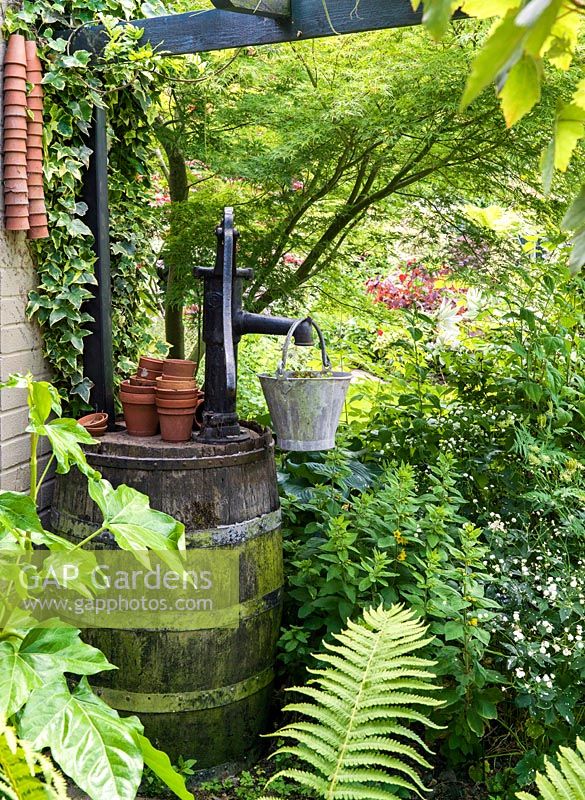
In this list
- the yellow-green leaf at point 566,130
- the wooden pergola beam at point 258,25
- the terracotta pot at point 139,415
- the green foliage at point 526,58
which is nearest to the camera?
the green foliage at point 526,58

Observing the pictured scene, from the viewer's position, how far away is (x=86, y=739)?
45.6 inches

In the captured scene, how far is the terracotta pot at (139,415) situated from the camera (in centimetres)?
252

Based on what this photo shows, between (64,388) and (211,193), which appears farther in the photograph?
(211,193)

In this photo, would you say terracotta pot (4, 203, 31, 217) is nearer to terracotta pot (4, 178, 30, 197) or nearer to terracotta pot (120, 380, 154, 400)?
terracotta pot (4, 178, 30, 197)

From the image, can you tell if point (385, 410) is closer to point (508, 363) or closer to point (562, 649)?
point (508, 363)

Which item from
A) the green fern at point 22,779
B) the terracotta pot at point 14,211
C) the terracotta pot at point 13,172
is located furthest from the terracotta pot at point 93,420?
the green fern at point 22,779

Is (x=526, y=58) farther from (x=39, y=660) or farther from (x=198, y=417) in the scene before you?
(x=198, y=417)

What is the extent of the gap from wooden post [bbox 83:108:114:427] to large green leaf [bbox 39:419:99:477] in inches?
43.2

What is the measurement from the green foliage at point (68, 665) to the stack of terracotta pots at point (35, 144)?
1.07m

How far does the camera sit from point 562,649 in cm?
224

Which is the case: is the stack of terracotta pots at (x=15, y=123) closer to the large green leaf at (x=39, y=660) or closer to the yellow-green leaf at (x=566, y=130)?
the large green leaf at (x=39, y=660)

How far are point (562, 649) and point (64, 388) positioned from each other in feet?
5.62

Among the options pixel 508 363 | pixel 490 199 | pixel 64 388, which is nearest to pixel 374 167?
pixel 490 199

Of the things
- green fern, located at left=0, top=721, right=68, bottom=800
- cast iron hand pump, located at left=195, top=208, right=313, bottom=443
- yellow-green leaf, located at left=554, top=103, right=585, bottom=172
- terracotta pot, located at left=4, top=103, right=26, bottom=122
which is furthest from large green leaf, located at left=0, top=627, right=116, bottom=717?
terracotta pot, located at left=4, top=103, right=26, bottom=122
